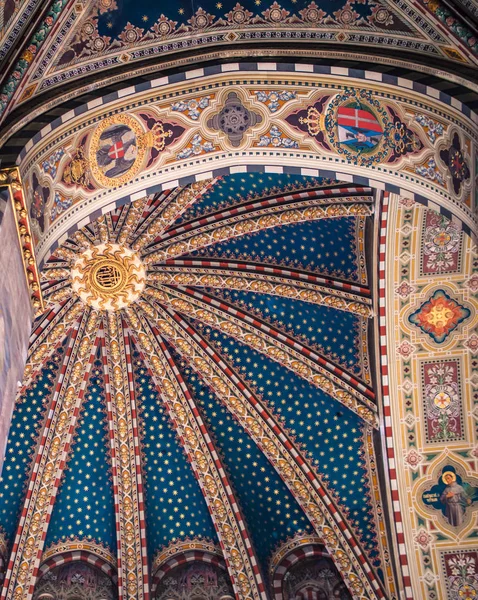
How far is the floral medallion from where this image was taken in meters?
16.1

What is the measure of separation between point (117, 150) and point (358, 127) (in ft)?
8.86

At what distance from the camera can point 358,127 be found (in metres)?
12.2

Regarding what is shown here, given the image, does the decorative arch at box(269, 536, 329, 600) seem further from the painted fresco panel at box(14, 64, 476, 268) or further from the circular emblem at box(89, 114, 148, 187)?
the circular emblem at box(89, 114, 148, 187)

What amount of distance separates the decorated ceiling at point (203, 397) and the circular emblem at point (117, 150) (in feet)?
14.0

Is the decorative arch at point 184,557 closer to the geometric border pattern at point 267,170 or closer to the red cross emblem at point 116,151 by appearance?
the geometric border pattern at point 267,170

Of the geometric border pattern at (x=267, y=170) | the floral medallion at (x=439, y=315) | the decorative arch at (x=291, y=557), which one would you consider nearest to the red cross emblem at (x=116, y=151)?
the geometric border pattern at (x=267, y=170)

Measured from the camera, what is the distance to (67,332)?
18.3 meters

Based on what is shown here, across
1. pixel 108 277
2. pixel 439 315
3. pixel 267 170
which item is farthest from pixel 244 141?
pixel 108 277

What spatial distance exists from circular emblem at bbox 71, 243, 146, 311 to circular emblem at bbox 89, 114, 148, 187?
529 cm

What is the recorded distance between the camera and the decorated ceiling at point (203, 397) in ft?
56.2

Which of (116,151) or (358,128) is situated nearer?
(358,128)

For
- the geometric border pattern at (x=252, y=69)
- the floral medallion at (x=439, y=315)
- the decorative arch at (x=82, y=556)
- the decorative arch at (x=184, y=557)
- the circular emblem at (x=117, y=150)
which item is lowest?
the decorative arch at (x=82, y=556)

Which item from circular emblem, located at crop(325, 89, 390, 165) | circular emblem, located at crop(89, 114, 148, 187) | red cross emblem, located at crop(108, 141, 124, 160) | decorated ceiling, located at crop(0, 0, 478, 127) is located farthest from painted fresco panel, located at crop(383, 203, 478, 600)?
red cross emblem, located at crop(108, 141, 124, 160)

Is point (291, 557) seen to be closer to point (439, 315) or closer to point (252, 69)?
point (439, 315)
